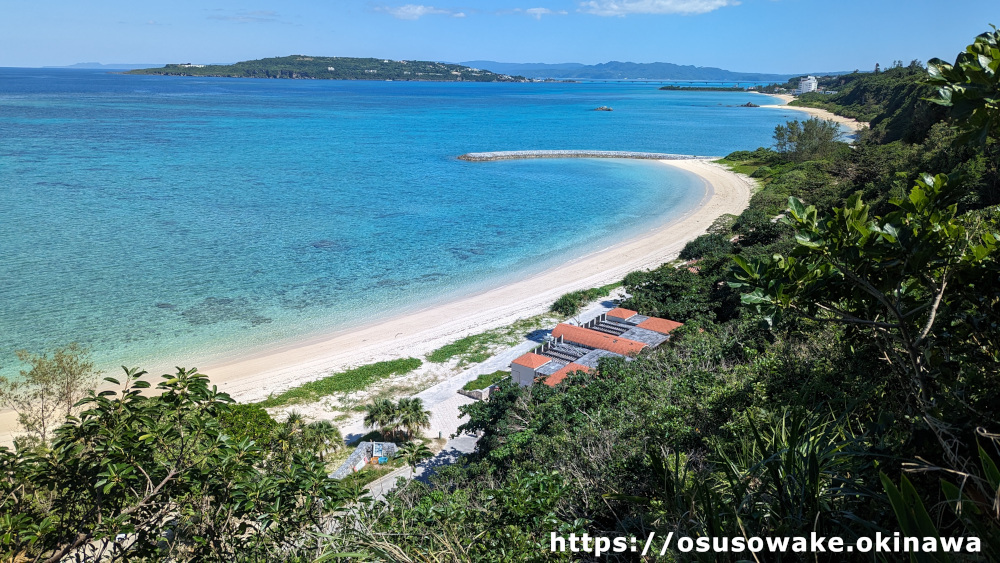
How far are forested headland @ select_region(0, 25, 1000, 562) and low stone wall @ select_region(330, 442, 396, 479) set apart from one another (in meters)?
6.64

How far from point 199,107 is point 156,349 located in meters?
117

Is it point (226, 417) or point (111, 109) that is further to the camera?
point (111, 109)

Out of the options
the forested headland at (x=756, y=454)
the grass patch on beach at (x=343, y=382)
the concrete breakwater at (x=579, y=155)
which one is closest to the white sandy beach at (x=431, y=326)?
the grass patch on beach at (x=343, y=382)

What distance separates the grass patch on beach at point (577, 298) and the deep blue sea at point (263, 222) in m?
5.23

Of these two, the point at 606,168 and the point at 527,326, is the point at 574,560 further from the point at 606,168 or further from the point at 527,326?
the point at 606,168

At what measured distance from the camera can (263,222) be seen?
39094 millimetres

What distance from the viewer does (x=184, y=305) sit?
25.2 metres

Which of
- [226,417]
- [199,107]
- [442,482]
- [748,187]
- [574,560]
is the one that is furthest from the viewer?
[199,107]

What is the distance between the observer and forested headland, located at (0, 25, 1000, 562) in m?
3.17

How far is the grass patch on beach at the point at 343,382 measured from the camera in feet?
60.6

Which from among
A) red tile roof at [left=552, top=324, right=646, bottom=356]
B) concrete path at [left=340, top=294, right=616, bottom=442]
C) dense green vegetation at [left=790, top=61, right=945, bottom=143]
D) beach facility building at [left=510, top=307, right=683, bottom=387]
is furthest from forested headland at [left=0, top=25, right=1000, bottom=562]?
dense green vegetation at [left=790, top=61, right=945, bottom=143]

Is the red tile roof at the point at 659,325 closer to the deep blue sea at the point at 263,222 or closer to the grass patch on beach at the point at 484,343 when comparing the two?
the grass patch on beach at the point at 484,343

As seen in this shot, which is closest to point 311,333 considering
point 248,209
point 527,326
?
point 527,326

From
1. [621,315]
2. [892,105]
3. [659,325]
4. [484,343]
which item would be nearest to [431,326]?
[484,343]
